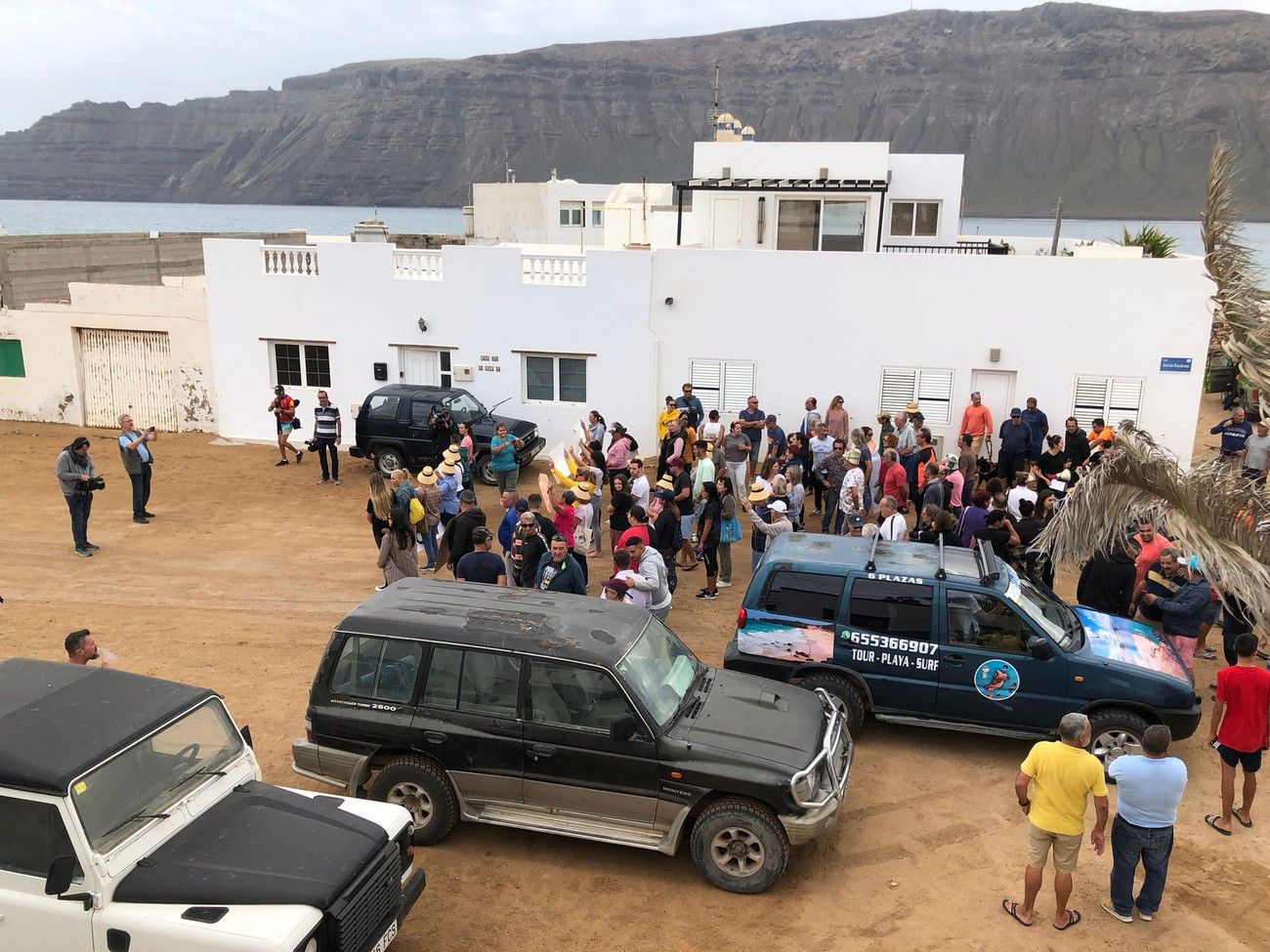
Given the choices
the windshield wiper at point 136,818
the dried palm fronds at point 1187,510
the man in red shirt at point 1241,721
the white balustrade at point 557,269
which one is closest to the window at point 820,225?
the white balustrade at point 557,269

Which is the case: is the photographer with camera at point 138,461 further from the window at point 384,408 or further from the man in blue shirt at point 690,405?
the man in blue shirt at point 690,405

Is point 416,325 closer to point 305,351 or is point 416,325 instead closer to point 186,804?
point 305,351

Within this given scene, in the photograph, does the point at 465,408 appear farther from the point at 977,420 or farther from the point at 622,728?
the point at 622,728

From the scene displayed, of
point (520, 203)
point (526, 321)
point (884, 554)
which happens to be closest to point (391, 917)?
point (884, 554)

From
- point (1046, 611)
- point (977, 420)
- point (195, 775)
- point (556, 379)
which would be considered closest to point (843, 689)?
point (1046, 611)

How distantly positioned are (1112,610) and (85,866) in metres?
9.14

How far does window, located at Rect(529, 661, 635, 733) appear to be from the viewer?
681 centimetres

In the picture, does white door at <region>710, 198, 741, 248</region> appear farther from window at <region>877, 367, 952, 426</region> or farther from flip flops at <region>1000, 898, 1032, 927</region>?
flip flops at <region>1000, 898, 1032, 927</region>

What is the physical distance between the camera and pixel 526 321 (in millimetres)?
19453

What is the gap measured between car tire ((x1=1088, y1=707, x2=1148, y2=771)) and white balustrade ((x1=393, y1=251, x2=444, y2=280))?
1507cm

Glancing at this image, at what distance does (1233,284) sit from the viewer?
23.0 ft

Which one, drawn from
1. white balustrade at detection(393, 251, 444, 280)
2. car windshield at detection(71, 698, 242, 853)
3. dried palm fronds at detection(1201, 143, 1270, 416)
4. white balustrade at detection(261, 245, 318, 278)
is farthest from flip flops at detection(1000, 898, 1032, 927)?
white balustrade at detection(261, 245, 318, 278)

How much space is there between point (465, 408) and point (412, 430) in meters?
1.12

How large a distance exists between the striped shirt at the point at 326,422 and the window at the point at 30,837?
42.1 ft
